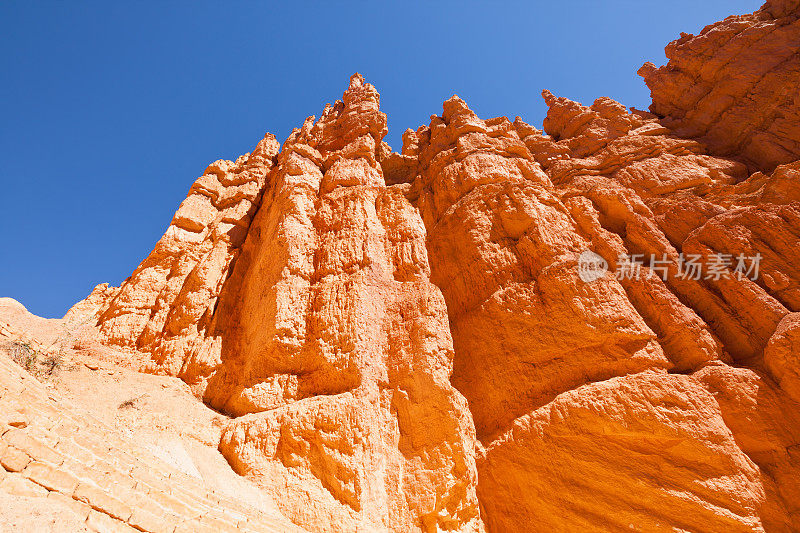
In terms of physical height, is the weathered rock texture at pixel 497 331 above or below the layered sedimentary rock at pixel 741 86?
below

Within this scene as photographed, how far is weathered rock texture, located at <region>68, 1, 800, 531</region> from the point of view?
30.8 feet

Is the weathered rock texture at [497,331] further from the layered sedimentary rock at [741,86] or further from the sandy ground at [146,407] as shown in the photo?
the sandy ground at [146,407]

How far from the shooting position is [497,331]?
42.1 ft

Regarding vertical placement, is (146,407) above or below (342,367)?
below

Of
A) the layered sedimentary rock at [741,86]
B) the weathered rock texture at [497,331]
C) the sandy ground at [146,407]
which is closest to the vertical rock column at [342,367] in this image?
the weathered rock texture at [497,331]

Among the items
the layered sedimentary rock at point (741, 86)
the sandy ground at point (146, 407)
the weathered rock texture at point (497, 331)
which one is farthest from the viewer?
the layered sedimentary rock at point (741, 86)

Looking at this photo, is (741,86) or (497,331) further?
(741,86)

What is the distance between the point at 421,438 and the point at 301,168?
12.1 meters

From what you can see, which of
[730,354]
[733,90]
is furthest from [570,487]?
[733,90]

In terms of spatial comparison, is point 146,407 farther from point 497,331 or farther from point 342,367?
point 497,331

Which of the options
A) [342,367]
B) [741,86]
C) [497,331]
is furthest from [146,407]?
[741,86]

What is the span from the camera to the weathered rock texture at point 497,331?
940cm

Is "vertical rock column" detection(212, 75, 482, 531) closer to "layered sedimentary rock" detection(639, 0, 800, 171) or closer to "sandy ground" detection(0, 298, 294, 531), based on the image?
"sandy ground" detection(0, 298, 294, 531)

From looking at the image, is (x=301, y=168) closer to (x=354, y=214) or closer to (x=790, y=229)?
(x=354, y=214)
